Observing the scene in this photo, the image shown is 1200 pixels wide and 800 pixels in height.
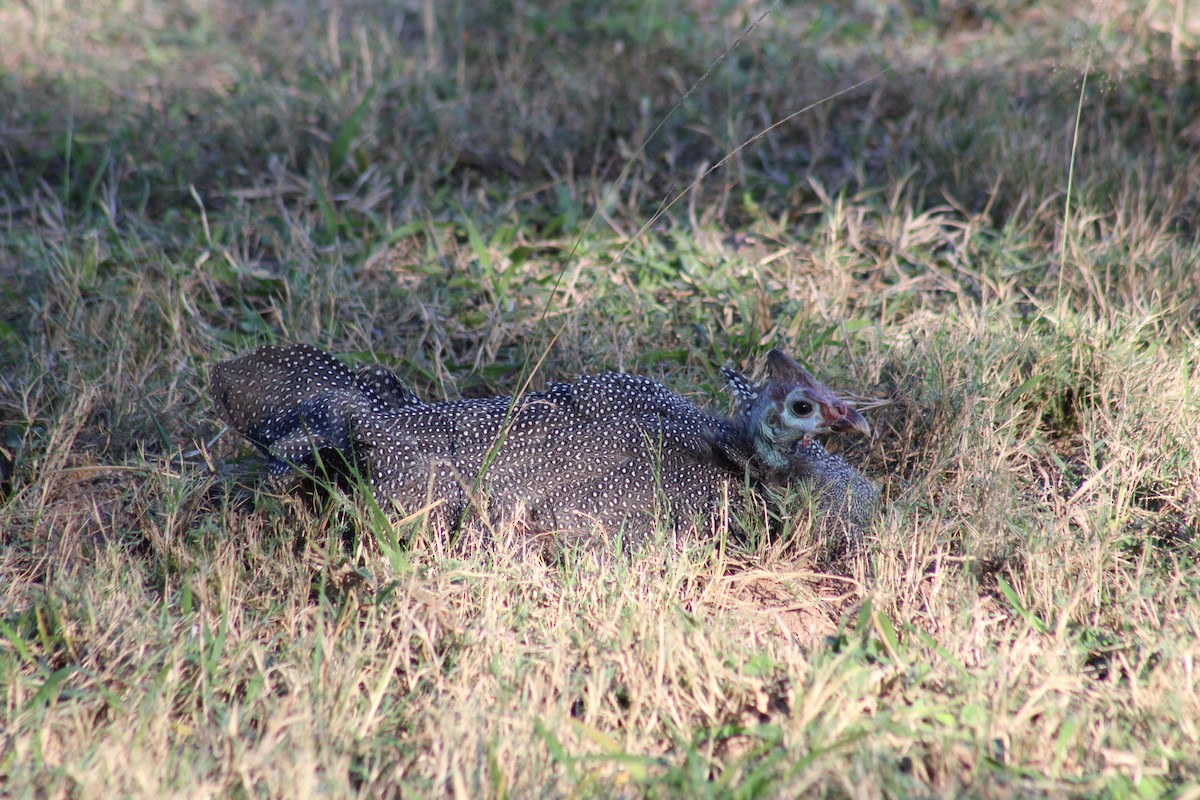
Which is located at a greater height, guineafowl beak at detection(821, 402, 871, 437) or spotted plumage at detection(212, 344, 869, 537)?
guineafowl beak at detection(821, 402, 871, 437)

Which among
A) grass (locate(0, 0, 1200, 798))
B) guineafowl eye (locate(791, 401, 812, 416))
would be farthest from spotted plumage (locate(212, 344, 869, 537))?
grass (locate(0, 0, 1200, 798))

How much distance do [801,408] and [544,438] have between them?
76cm

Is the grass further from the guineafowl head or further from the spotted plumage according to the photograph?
the guineafowl head

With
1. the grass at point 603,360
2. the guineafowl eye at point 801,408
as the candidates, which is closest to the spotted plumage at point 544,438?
the guineafowl eye at point 801,408

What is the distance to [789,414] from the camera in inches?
128

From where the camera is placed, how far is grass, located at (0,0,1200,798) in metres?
2.53

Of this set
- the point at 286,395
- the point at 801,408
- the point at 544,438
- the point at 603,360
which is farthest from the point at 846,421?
the point at 286,395

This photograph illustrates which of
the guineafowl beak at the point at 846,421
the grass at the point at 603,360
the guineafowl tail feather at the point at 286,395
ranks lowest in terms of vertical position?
the grass at the point at 603,360

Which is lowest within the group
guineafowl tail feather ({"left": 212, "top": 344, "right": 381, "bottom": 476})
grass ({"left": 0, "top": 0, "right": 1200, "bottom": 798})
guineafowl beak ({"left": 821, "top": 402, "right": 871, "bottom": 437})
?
grass ({"left": 0, "top": 0, "right": 1200, "bottom": 798})

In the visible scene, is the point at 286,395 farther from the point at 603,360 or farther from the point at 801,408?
the point at 801,408

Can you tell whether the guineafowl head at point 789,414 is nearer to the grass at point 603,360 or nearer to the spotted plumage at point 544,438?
the spotted plumage at point 544,438

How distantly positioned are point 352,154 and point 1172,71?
4.01m

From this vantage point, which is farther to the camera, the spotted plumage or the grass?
the spotted plumage

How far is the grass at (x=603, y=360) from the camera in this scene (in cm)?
253
